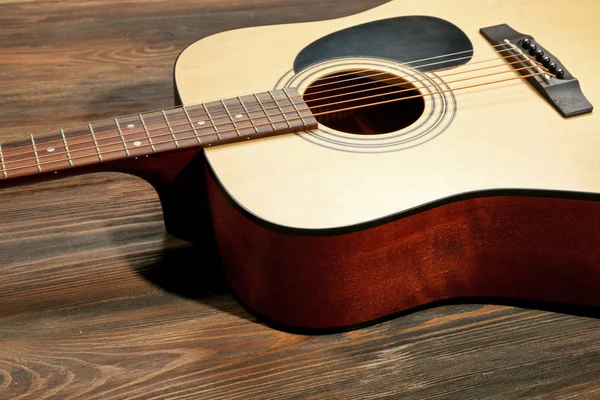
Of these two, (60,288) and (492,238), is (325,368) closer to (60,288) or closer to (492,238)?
(492,238)

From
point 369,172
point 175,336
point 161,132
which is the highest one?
point 161,132

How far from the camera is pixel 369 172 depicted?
858 mm

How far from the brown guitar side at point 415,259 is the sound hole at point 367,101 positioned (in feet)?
0.79

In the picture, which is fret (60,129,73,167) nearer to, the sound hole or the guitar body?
the guitar body

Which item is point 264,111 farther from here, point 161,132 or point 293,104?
point 161,132

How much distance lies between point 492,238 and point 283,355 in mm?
348

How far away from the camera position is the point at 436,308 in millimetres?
984

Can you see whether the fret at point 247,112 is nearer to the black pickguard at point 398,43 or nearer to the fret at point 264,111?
the fret at point 264,111

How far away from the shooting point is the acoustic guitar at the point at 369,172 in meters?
0.83

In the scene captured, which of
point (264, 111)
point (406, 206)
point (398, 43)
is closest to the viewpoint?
point (406, 206)

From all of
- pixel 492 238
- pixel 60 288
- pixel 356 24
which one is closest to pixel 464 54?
pixel 356 24

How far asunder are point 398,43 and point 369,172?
35 cm

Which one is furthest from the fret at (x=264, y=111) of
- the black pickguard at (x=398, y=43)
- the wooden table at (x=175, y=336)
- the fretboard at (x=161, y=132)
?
the wooden table at (x=175, y=336)

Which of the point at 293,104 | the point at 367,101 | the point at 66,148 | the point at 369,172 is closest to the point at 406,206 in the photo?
the point at 369,172
